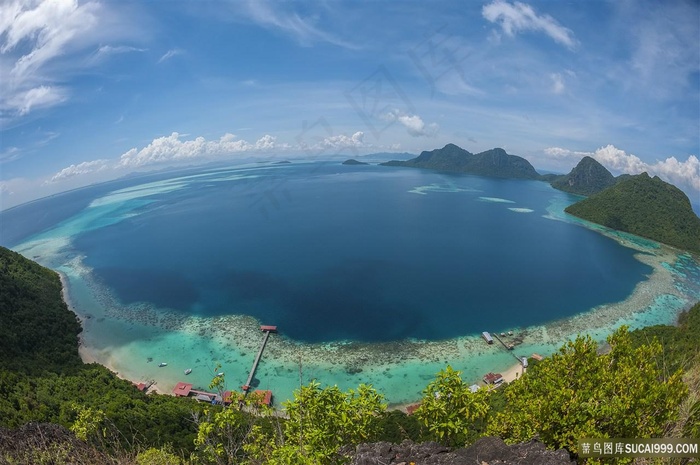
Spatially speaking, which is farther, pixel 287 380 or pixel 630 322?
pixel 630 322

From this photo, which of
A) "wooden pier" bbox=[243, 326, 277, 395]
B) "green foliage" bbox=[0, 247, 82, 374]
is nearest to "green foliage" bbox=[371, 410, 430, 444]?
"wooden pier" bbox=[243, 326, 277, 395]

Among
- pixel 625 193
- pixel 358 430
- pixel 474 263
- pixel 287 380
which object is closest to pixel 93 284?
pixel 287 380

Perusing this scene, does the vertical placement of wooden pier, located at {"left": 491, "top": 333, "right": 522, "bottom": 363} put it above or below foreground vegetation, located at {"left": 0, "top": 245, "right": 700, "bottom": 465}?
below

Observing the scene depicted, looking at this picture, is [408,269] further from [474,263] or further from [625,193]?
[625,193]

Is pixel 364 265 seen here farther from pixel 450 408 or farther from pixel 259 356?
pixel 450 408

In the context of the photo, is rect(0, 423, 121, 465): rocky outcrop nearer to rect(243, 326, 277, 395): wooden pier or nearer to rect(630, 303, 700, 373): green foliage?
rect(243, 326, 277, 395): wooden pier

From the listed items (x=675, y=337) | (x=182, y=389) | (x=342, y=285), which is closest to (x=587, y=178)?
(x=675, y=337)
